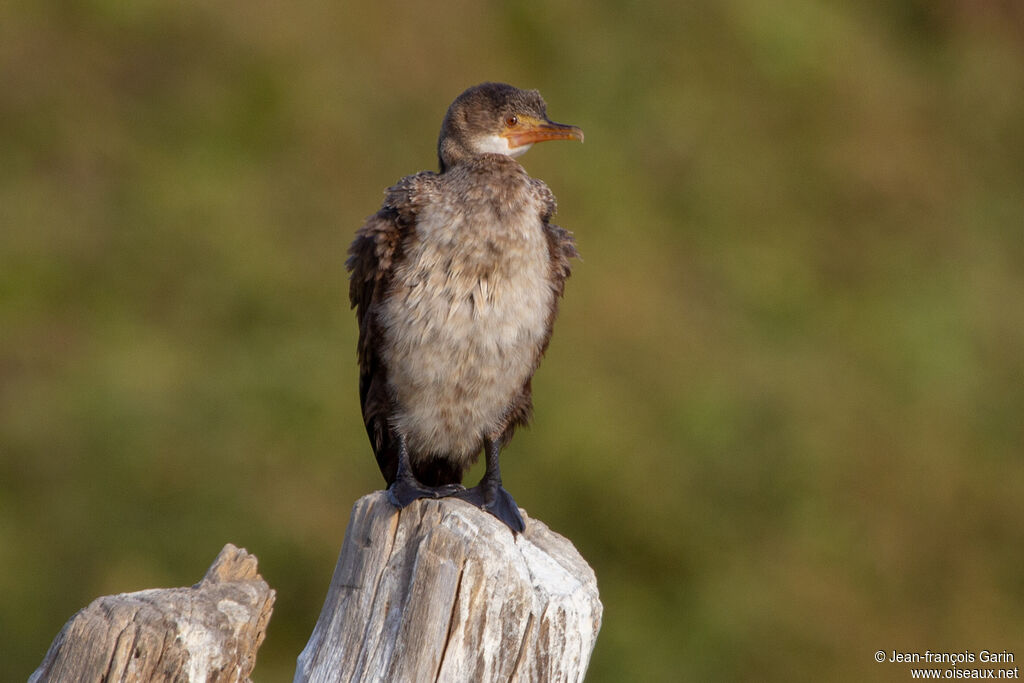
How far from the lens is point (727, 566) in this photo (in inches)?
309

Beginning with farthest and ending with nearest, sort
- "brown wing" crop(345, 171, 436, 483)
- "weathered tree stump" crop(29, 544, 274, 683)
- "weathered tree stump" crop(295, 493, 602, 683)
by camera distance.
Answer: "brown wing" crop(345, 171, 436, 483) < "weathered tree stump" crop(295, 493, 602, 683) < "weathered tree stump" crop(29, 544, 274, 683)

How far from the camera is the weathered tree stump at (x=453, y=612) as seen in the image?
9.25 feet

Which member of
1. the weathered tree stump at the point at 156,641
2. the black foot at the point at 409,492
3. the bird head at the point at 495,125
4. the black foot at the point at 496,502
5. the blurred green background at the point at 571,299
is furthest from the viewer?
the blurred green background at the point at 571,299

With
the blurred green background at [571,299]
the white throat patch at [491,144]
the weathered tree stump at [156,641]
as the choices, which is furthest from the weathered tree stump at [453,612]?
the blurred green background at [571,299]

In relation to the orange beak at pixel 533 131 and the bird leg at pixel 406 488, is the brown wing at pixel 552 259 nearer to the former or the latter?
the orange beak at pixel 533 131

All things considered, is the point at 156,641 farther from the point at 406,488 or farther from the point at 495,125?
the point at 495,125

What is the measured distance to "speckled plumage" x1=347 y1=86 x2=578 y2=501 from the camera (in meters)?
4.10

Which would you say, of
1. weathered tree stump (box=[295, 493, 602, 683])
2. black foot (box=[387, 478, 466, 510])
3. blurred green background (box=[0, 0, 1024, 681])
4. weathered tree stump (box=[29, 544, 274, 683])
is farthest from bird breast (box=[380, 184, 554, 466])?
blurred green background (box=[0, 0, 1024, 681])

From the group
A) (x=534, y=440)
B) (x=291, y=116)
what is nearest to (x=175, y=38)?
(x=291, y=116)

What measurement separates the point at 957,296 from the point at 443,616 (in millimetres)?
7793

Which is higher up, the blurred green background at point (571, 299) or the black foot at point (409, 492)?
the blurred green background at point (571, 299)

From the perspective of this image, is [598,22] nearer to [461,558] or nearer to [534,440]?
[534,440]

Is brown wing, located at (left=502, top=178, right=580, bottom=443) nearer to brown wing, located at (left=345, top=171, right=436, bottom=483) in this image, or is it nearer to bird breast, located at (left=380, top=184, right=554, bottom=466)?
bird breast, located at (left=380, top=184, right=554, bottom=466)

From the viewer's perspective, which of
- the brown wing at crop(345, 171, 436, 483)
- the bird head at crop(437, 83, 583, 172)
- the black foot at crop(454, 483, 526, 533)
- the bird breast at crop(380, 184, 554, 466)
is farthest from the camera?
the bird head at crop(437, 83, 583, 172)
